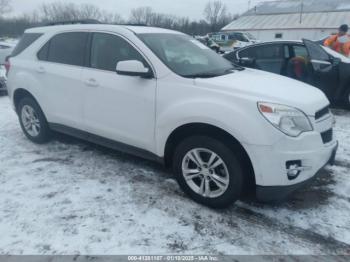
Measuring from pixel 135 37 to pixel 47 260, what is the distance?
8.10 ft

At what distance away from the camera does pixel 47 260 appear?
2.47 meters

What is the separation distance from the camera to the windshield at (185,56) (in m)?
3.41

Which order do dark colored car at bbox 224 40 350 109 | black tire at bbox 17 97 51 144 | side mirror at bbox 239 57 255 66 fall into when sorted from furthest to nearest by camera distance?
dark colored car at bbox 224 40 350 109
side mirror at bbox 239 57 255 66
black tire at bbox 17 97 51 144

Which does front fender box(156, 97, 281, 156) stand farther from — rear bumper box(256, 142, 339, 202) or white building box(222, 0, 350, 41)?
white building box(222, 0, 350, 41)

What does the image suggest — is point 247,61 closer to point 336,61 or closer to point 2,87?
point 336,61

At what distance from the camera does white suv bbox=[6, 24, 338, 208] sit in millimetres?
2754

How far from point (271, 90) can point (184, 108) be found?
87 cm

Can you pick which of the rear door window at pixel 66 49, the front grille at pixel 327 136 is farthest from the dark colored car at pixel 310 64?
the rear door window at pixel 66 49

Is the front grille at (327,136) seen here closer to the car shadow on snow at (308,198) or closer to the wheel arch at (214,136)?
A: the car shadow on snow at (308,198)

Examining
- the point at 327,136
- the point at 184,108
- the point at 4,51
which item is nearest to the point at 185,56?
the point at 184,108

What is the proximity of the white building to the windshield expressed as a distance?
35976mm

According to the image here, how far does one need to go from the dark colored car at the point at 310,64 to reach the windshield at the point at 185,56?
2319 millimetres

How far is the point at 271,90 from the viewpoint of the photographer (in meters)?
2.99

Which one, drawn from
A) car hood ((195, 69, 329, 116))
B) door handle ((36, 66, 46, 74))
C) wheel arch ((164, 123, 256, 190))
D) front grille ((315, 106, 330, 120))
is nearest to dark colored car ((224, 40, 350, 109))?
car hood ((195, 69, 329, 116))
